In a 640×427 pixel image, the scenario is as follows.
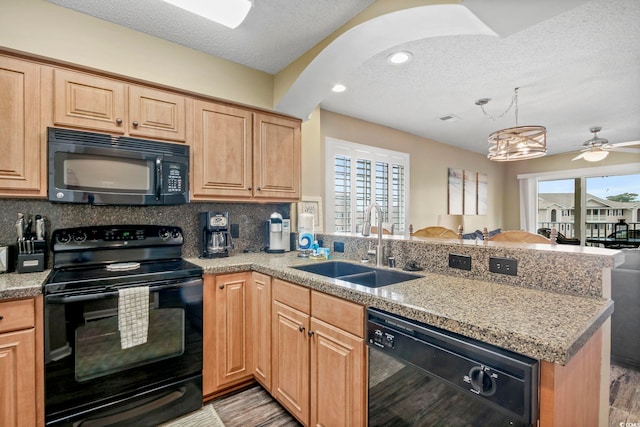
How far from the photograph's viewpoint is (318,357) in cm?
154

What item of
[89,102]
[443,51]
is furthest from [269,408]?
[443,51]

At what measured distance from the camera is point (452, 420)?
97cm

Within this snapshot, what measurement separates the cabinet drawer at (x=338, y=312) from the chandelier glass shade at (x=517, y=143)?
271 cm

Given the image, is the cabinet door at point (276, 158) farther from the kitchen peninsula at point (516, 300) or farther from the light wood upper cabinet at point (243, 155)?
the kitchen peninsula at point (516, 300)

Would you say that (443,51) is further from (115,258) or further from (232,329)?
(115,258)

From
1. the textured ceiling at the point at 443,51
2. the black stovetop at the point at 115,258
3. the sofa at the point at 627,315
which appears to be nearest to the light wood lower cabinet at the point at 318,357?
the black stovetop at the point at 115,258

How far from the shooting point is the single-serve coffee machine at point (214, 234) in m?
2.35

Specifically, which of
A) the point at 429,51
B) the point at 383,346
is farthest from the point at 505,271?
the point at 429,51

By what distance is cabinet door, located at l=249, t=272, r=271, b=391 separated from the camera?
1.96 meters

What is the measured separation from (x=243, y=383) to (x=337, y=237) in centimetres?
124

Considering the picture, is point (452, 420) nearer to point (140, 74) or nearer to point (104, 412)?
point (104, 412)

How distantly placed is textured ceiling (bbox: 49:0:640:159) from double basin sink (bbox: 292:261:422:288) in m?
1.39

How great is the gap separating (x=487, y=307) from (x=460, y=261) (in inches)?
21.4

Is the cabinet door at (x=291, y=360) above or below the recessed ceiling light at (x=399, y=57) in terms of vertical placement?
below
